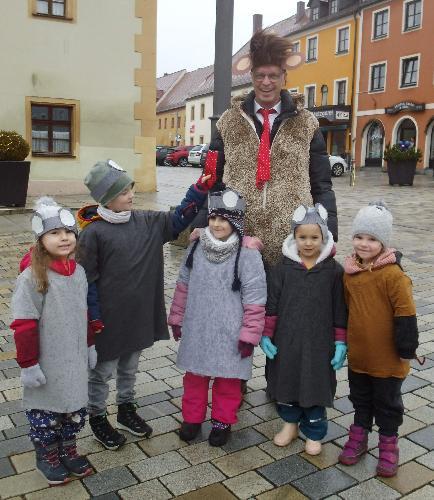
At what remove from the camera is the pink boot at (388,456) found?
2.83 metres

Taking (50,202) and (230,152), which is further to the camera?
(230,152)

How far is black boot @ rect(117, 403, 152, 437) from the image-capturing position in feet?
10.4

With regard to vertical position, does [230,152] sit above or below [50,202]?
above

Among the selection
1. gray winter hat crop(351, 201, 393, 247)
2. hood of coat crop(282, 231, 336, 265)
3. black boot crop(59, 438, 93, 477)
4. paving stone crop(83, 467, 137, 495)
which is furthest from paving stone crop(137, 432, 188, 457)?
gray winter hat crop(351, 201, 393, 247)

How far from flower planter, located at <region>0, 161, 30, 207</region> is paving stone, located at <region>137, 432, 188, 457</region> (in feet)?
30.4

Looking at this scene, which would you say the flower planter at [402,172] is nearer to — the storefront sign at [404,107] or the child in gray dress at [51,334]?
the storefront sign at [404,107]

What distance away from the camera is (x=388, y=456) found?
113 inches

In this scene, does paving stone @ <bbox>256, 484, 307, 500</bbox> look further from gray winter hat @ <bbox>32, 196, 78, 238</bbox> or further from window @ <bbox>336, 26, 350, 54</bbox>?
window @ <bbox>336, 26, 350, 54</bbox>

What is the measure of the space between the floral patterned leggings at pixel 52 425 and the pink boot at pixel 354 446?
A: 131 centimetres

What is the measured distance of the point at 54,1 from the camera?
1409 centimetres

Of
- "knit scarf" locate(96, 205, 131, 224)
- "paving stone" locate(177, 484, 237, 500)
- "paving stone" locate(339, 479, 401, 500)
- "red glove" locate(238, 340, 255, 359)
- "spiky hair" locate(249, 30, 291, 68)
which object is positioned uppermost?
"spiky hair" locate(249, 30, 291, 68)

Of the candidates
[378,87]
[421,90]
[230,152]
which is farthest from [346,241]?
[378,87]

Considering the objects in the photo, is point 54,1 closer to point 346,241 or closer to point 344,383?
point 346,241

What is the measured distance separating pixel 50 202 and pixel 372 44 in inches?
1280
